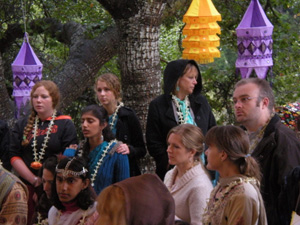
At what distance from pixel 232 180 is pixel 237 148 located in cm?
18

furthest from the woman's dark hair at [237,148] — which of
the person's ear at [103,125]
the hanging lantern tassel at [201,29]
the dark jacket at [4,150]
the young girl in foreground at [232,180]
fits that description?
the dark jacket at [4,150]

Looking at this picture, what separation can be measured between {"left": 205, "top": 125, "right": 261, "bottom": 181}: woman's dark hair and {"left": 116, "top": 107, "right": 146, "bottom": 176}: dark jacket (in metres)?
1.72

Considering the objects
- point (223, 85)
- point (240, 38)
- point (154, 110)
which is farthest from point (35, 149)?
point (223, 85)

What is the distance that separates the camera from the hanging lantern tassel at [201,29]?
5566mm

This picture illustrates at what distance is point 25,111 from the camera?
269 inches

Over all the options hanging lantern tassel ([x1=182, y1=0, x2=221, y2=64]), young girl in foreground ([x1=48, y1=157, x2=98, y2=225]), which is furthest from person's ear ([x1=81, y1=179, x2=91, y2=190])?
hanging lantern tassel ([x1=182, y1=0, x2=221, y2=64])

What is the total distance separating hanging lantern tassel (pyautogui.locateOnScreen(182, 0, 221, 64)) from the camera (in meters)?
5.57

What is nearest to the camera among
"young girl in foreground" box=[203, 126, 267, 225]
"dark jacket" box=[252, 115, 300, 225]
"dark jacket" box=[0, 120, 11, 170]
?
"young girl in foreground" box=[203, 126, 267, 225]

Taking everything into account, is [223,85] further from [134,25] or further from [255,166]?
[255,166]

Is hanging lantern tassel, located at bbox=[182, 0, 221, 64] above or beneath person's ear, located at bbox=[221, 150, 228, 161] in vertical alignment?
above

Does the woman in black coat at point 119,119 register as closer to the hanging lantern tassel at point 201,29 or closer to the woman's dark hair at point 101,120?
the woman's dark hair at point 101,120

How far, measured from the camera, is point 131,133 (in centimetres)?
503

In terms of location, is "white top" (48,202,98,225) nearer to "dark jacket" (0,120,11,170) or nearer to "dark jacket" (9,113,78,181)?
"dark jacket" (9,113,78,181)

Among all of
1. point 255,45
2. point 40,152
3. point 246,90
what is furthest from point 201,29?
point 40,152
